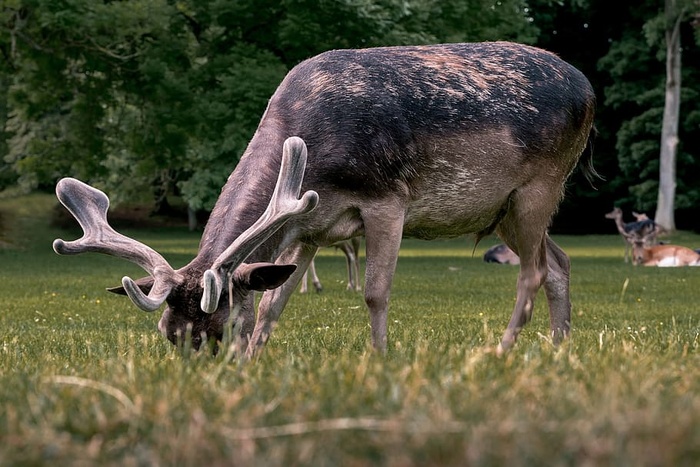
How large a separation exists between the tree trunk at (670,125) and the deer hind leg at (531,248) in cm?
3694

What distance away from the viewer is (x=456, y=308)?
12977mm

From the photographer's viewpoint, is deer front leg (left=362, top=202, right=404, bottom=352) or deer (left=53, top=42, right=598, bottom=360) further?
deer front leg (left=362, top=202, right=404, bottom=352)

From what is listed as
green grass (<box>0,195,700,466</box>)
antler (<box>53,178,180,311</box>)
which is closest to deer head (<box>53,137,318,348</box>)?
antler (<box>53,178,180,311</box>)

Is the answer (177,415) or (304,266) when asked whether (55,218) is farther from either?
(177,415)

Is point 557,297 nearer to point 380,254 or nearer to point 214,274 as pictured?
point 380,254

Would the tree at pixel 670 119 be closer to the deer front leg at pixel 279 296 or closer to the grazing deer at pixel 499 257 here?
the grazing deer at pixel 499 257

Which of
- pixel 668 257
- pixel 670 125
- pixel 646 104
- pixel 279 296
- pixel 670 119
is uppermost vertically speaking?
pixel 279 296

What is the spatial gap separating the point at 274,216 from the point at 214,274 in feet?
1.72

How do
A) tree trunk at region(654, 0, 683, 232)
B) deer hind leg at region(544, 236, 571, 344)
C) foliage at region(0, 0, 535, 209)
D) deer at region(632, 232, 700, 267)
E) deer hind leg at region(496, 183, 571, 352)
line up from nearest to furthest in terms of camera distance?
deer hind leg at region(496, 183, 571, 352), deer hind leg at region(544, 236, 571, 344), foliage at region(0, 0, 535, 209), deer at region(632, 232, 700, 267), tree trunk at region(654, 0, 683, 232)

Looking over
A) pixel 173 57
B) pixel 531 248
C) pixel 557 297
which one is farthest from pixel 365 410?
pixel 173 57

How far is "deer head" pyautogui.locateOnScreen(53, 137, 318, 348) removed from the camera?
222 inches

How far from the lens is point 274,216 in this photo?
19.4 feet

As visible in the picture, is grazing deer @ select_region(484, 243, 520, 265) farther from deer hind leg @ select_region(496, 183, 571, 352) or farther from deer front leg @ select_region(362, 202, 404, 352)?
deer front leg @ select_region(362, 202, 404, 352)

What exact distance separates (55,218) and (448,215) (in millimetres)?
46716
